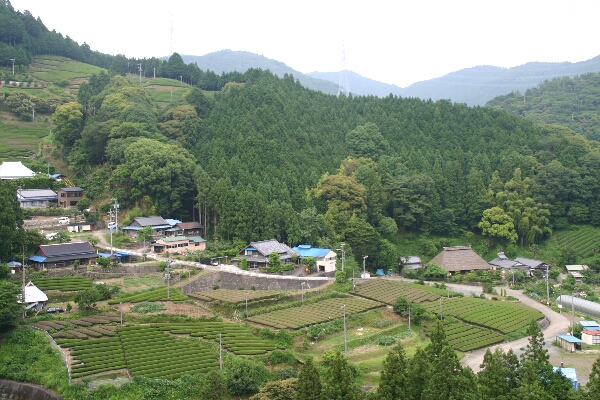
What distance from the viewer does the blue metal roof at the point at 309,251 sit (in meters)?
43.7

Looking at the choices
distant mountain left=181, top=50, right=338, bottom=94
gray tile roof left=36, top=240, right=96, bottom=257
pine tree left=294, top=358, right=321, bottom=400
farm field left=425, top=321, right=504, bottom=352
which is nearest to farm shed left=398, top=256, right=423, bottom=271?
farm field left=425, top=321, right=504, bottom=352

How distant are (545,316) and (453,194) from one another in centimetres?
2125

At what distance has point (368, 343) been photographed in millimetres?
32094

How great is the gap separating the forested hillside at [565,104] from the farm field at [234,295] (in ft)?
214

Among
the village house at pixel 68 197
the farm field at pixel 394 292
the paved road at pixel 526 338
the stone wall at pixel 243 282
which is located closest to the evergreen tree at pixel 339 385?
the paved road at pixel 526 338

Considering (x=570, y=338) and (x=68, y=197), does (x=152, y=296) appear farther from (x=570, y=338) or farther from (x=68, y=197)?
(x=570, y=338)

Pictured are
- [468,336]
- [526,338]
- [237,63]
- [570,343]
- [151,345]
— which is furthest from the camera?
[237,63]

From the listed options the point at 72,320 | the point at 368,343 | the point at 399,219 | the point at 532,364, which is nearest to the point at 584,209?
the point at 399,219

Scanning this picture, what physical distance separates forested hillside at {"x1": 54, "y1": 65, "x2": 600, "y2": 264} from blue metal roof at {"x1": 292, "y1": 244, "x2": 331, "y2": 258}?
47.9 inches

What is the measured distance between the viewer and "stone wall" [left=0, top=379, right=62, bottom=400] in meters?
25.5

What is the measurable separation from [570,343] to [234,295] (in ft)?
63.5

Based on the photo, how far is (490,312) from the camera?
37469 mm

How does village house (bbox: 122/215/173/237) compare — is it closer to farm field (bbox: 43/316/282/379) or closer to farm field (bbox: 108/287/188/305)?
farm field (bbox: 108/287/188/305)

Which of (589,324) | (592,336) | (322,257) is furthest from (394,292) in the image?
(592,336)
